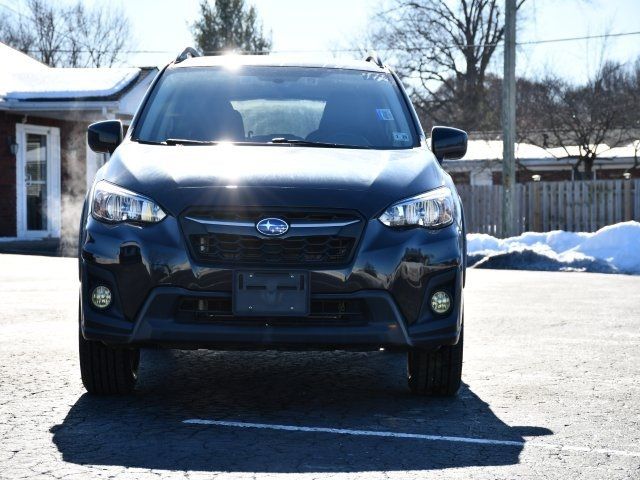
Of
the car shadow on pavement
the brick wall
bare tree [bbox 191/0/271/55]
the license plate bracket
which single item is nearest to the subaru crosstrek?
the license plate bracket

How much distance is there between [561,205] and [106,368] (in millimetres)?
24657

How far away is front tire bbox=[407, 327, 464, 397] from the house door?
65.8ft

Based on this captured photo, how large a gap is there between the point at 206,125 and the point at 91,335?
1.68 metres

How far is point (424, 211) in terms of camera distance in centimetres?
563

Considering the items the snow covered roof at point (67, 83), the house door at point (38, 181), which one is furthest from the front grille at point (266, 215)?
the house door at point (38, 181)

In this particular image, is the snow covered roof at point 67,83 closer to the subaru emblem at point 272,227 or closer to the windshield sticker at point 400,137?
the windshield sticker at point 400,137

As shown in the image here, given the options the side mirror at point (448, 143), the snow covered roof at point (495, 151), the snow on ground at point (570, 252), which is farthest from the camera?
the snow covered roof at point (495, 151)

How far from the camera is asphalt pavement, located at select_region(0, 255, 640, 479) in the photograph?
15.3 feet

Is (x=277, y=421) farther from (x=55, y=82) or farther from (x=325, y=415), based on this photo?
(x=55, y=82)

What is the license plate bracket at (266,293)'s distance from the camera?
211 inches

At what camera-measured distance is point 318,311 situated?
214 inches

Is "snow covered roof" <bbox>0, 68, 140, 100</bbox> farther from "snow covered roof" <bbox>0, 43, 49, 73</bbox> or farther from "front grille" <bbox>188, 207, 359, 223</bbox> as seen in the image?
"front grille" <bbox>188, 207, 359, 223</bbox>

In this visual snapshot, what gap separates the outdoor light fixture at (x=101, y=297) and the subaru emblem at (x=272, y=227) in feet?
2.70

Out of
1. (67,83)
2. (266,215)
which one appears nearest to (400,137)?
(266,215)
